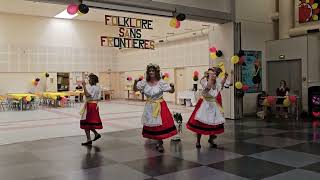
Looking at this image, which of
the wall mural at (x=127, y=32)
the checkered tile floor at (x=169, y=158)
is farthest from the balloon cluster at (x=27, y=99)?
the checkered tile floor at (x=169, y=158)

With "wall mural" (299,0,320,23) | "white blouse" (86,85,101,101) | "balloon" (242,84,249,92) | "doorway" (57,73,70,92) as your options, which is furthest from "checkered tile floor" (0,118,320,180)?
"doorway" (57,73,70,92)

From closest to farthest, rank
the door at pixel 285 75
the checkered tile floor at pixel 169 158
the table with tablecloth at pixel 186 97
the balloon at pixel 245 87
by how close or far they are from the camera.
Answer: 1. the checkered tile floor at pixel 169 158
2. the balloon at pixel 245 87
3. the door at pixel 285 75
4. the table with tablecloth at pixel 186 97

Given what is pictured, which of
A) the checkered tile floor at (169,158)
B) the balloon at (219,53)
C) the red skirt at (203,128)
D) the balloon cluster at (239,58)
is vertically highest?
the balloon at (219,53)

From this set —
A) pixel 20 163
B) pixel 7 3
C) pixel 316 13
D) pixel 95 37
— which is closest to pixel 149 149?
pixel 20 163

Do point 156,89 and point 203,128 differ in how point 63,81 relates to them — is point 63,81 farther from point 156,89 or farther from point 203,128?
point 203,128

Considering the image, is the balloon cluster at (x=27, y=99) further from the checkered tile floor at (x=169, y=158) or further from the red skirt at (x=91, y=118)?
the red skirt at (x=91, y=118)

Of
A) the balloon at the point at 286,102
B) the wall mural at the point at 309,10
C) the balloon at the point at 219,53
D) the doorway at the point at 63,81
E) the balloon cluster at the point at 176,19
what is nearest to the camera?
the balloon cluster at the point at 176,19

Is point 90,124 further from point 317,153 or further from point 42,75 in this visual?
point 42,75

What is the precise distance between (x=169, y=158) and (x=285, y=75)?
7.23 m

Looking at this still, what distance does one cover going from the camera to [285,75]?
11078mm

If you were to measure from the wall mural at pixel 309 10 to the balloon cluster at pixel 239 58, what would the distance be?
8.62 ft

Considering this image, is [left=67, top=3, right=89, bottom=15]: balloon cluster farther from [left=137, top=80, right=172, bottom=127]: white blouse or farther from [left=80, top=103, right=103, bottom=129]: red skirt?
[left=137, top=80, right=172, bottom=127]: white blouse

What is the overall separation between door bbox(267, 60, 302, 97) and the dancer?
5.73 meters

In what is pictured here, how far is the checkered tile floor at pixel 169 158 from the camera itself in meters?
4.46
